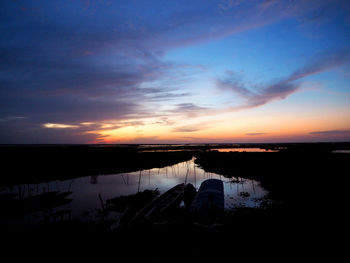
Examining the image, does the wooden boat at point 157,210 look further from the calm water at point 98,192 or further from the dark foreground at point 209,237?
the calm water at point 98,192

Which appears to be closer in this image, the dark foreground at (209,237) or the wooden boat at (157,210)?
the dark foreground at (209,237)

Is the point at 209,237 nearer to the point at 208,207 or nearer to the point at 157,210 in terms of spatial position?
the point at 208,207

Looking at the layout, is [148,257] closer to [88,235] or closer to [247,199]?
[88,235]

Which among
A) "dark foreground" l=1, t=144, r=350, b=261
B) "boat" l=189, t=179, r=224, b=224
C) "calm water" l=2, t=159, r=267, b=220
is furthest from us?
"calm water" l=2, t=159, r=267, b=220

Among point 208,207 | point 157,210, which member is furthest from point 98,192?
point 208,207

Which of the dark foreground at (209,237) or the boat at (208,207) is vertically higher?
Answer: the boat at (208,207)

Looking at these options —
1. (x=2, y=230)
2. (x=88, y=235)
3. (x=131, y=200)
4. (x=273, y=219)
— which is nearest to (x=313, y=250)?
(x=273, y=219)

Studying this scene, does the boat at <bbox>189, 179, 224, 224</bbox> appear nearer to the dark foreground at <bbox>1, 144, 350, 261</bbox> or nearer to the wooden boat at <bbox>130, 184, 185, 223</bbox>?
the dark foreground at <bbox>1, 144, 350, 261</bbox>

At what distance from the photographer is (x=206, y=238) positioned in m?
8.65

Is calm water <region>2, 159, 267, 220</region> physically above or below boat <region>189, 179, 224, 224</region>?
below

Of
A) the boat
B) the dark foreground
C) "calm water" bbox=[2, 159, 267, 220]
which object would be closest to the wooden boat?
the dark foreground

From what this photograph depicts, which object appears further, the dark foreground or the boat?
the boat

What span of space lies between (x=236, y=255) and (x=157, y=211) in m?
5.25

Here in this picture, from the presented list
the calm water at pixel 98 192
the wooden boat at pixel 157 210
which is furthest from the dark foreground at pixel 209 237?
the calm water at pixel 98 192
